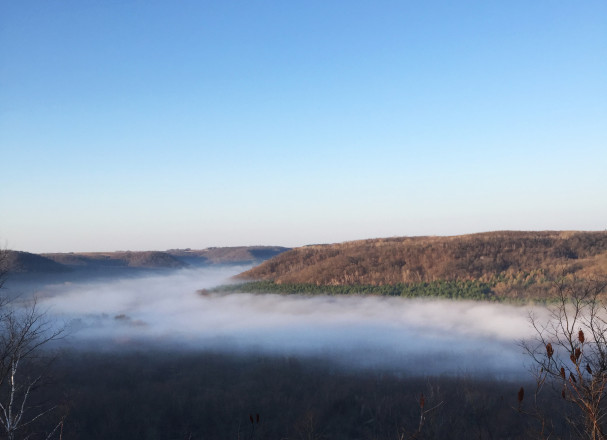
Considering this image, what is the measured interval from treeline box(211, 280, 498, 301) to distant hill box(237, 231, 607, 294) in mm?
1496

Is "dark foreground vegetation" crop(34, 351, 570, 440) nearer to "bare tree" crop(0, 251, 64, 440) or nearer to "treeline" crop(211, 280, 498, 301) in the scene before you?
"bare tree" crop(0, 251, 64, 440)

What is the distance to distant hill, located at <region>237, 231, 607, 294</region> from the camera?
75375mm

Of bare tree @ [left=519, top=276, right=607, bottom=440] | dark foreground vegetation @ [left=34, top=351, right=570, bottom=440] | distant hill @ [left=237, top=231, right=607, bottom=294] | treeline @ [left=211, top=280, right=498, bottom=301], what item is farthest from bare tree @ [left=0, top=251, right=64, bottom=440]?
distant hill @ [left=237, top=231, right=607, bottom=294]

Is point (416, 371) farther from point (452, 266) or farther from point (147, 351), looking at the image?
point (147, 351)

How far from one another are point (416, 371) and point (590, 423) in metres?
51.6

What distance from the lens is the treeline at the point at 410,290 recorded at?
74.0m

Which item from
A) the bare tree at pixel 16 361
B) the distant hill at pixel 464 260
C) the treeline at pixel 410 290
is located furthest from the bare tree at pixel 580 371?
the distant hill at pixel 464 260

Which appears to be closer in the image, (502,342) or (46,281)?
(502,342)

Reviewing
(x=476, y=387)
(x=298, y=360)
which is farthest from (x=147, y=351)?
(x=476, y=387)

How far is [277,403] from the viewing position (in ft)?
149

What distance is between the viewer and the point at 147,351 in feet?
233

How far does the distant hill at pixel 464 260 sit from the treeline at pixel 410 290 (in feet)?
4.91

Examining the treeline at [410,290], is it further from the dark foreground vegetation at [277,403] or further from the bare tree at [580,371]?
the bare tree at [580,371]

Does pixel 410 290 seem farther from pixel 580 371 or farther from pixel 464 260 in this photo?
pixel 580 371
